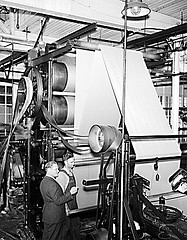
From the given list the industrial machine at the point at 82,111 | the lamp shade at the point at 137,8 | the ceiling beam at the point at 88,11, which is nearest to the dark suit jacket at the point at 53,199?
the industrial machine at the point at 82,111

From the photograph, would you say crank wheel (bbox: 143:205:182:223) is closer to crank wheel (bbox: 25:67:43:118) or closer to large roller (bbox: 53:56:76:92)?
crank wheel (bbox: 25:67:43:118)

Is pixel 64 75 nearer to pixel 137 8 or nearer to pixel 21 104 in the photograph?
pixel 21 104

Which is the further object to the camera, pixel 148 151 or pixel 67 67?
pixel 67 67

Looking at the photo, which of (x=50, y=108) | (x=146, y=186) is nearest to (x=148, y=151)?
(x=146, y=186)

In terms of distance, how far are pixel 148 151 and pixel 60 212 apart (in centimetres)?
117

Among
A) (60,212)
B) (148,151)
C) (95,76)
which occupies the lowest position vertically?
(60,212)

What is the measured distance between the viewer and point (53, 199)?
3369 millimetres

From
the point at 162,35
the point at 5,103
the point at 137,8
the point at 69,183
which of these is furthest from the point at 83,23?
the point at 5,103

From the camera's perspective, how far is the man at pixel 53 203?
337cm

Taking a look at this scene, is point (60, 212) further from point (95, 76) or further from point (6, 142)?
point (95, 76)

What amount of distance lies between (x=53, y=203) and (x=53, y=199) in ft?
0.26

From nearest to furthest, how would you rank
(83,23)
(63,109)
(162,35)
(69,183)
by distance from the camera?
(69,183) → (63,109) → (162,35) → (83,23)

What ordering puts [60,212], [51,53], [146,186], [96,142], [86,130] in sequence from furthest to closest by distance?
[86,130] → [51,53] → [60,212] → [146,186] → [96,142]

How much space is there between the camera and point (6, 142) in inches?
160
